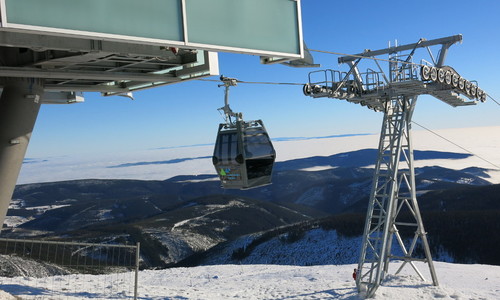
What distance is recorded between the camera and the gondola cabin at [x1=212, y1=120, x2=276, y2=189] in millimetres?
17953

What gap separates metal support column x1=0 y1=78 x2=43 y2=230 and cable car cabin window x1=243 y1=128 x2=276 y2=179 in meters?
7.57

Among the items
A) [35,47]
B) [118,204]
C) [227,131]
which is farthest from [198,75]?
[118,204]

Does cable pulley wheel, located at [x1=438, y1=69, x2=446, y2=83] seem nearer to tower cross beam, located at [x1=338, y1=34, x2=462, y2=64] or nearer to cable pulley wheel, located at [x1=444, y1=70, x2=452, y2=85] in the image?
cable pulley wheel, located at [x1=444, y1=70, x2=452, y2=85]

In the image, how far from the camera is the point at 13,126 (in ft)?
39.4

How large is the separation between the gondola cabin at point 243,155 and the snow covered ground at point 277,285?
19.7ft

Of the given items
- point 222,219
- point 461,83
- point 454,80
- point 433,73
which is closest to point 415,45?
point 433,73

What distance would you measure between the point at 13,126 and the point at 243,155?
25.6ft

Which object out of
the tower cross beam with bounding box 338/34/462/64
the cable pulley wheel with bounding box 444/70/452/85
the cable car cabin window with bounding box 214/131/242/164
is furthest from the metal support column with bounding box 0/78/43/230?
the cable pulley wheel with bounding box 444/70/452/85

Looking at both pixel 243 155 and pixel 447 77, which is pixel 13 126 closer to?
pixel 243 155

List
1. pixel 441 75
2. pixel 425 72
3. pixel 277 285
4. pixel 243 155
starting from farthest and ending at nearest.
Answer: pixel 277 285
pixel 441 75
pixel 425 72
pixel 243 155

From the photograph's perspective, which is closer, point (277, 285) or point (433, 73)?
point (433, 73)

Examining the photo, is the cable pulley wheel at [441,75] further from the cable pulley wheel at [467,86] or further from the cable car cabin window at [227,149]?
the cable car cabin window at [227,149]

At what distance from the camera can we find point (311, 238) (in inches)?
2852

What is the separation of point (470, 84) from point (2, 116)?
1867cm
